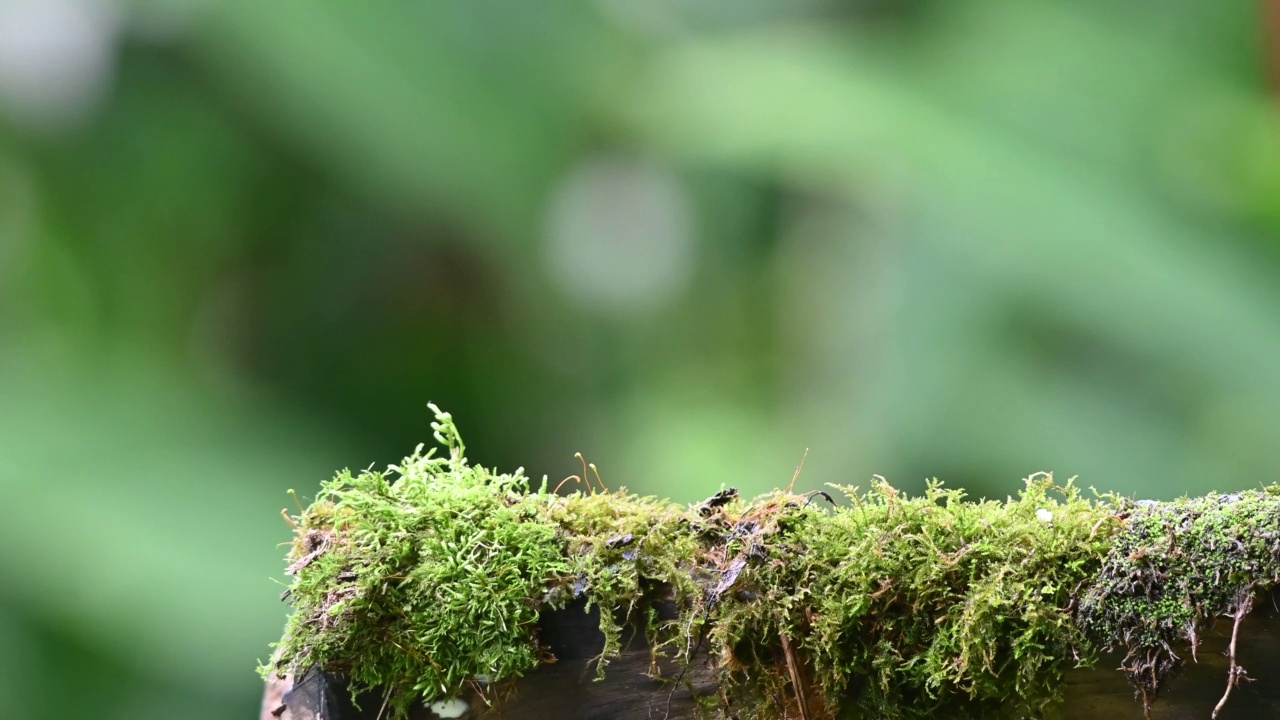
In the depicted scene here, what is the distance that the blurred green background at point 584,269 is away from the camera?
3510 mm

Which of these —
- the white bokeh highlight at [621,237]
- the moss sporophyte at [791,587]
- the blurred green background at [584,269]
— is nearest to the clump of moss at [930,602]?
the moss sporophyte at [791,587]

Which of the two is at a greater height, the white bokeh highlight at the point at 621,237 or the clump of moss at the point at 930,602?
the white bokeh highlight at the point at 621,237

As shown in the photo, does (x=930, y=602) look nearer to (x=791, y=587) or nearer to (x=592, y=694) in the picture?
(x=791, y=587)

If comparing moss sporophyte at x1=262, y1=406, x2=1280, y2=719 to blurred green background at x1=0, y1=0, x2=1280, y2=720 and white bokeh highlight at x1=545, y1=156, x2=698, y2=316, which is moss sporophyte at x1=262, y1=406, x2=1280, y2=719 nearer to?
blurred green background at x1=0, y1=0, x2=1280, y2=720

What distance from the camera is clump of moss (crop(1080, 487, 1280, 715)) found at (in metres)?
1.05

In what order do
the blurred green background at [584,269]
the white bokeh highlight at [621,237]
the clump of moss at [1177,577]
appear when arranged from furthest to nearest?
1. the white bokeh highlight at [621,237]
2. the blurred green background at [584,269]
3. the clump of moss at [1177,577]

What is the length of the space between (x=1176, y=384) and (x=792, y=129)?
5.05 ft

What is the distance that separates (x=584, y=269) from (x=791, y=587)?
3.53m

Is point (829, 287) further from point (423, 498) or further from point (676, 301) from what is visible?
point (423, 498)

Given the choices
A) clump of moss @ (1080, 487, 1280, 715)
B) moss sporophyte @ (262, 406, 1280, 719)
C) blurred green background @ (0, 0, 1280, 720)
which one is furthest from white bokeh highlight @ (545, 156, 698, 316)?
clump of moss @ (1080, 487, 1280, 715)

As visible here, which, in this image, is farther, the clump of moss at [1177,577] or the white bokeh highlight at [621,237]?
the white bokeh highlight at [621,237]

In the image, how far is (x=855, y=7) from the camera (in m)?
4.85

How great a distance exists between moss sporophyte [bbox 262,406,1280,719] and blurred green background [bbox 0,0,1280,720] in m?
2.43

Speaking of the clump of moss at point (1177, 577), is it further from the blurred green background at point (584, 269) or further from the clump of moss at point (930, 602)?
the blurred green background at point (584, 269)
